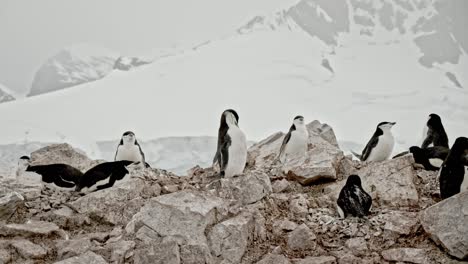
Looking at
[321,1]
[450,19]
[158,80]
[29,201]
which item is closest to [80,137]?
[158,80]

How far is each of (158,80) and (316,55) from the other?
63.4 ft

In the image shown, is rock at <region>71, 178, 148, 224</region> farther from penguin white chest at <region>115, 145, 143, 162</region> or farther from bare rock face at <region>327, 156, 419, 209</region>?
bare rock face at <region>327, 156, 419, 209</region>

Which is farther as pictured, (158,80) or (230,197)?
(158,80)

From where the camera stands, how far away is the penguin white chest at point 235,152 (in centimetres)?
591

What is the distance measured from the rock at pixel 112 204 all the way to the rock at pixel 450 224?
10.1 feet

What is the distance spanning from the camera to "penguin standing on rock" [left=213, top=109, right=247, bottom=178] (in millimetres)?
5918

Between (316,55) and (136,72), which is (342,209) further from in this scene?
(316,55)

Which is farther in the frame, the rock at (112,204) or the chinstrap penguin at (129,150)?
the chinstrap penguin at (129,150)

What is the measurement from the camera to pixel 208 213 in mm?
4668

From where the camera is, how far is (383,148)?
735 centimetres

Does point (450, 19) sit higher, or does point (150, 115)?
point (450, 19)

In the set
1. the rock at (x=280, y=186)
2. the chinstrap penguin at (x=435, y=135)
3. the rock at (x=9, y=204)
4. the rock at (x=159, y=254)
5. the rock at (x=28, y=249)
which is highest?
the chinstrap penguin at (x=435, y=135)

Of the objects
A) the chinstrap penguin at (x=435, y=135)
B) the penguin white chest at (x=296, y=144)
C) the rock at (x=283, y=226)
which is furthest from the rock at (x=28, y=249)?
the chinstrap penguin at (x=435, y=135)

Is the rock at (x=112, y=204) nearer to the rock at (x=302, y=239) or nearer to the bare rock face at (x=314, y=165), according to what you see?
the rock at (x=302, y=239)
